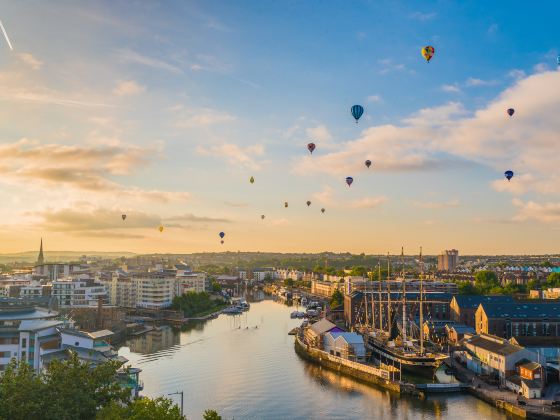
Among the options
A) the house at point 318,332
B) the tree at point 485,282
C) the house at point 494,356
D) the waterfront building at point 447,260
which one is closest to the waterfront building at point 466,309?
the house at point 494,356

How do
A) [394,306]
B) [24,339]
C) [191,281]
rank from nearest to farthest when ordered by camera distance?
[24,339] → [394,306] → [191,281]

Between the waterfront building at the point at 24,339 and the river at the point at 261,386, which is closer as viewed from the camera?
the waterfront building at the point at 24,339

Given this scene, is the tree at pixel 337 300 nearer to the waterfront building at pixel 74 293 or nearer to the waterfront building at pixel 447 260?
the waterfront building at pixel 74 293

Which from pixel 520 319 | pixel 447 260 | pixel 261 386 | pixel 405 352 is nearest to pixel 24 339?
pixel 261 386

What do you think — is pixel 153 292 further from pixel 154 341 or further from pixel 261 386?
pixel 261 386

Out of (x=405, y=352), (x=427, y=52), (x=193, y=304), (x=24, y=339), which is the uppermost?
(x=427, y=52)

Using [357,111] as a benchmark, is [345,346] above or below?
below

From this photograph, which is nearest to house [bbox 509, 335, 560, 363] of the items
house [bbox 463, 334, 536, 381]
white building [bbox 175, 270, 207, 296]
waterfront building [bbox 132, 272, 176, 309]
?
house [bbox 463, 334, 536, 381]

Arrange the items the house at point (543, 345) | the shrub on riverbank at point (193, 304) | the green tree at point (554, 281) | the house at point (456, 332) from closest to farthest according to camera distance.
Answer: the house at point (543, 345), the house at point (456, 332), the shrub on riverbank at point (193, 304), the green tree at point (554, 281)
